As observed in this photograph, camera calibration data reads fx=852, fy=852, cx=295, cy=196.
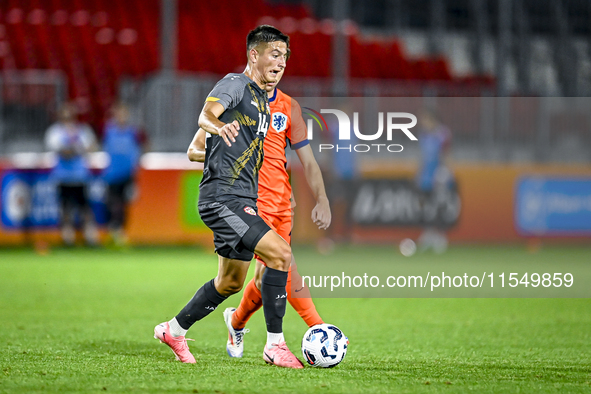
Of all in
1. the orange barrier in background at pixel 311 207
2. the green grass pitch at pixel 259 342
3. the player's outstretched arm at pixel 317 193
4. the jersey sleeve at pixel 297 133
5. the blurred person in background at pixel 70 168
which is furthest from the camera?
the orange barrier in background at pixel 311 207

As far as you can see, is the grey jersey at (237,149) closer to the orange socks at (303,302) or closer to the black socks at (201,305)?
the black socks at (201,305)

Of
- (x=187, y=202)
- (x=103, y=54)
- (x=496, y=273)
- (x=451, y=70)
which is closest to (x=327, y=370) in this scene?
(x=496, y=273)

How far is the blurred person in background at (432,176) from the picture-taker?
12914mm

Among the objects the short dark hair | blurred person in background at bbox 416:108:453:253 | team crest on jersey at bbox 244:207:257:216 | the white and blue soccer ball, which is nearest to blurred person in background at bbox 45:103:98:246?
blurred person in background at bbox 416:108:453:253

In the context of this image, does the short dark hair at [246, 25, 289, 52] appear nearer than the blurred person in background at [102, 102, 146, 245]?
Yes

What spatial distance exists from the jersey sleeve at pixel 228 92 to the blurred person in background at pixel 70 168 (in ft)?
26.4

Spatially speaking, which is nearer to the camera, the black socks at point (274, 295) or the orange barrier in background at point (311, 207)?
the black socks at point (274, 295)

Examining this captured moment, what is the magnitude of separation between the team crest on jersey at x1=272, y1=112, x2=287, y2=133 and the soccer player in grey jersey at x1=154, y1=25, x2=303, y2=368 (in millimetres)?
216

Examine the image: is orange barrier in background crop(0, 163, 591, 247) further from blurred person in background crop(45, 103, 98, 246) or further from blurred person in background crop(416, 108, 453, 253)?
blurred person in background crop(45, 103, 98, 246)

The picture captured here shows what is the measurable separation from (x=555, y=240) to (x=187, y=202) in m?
5.92

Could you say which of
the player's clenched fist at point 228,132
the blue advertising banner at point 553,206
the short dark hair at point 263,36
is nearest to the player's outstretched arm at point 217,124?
the player's clenched fist at point 228,132

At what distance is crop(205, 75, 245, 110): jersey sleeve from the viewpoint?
4469 millimetres

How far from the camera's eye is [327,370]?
462 centimetres

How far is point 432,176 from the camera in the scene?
13.0 meters
